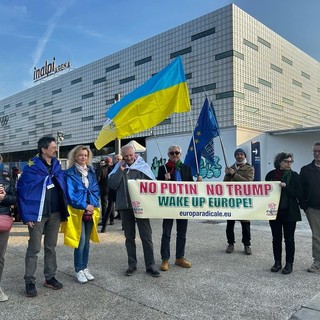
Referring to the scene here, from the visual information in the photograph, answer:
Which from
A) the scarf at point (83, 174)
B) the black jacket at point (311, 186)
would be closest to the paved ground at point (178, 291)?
the black jacket at point (311, 186)

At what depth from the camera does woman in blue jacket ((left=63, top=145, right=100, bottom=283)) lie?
179 inches

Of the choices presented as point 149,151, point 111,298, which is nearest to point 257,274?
point 111,298

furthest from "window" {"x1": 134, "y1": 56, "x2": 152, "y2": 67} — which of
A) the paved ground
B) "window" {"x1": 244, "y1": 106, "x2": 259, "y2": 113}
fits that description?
the paved ground

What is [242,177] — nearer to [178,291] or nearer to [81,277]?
[178,291]

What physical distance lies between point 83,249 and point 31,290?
33.2 inches

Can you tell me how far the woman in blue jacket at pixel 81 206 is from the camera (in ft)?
14.9

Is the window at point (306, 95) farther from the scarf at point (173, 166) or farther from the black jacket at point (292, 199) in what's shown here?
the scarf at point (173, 166)

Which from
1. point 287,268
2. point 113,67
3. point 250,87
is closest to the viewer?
point 287,268

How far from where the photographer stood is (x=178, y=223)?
216 inches

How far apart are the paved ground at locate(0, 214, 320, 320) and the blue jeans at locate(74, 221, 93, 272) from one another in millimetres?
262

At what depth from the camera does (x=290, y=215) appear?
16.7 ft

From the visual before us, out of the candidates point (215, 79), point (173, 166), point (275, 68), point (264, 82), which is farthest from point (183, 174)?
point (275, 68)

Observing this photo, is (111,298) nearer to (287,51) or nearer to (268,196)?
(268,196)

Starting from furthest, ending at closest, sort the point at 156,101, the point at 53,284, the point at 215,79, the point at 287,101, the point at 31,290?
the point at 287,101, the point at 215,79, the point at 156,101, the point at 53,284, the point at 31,290
